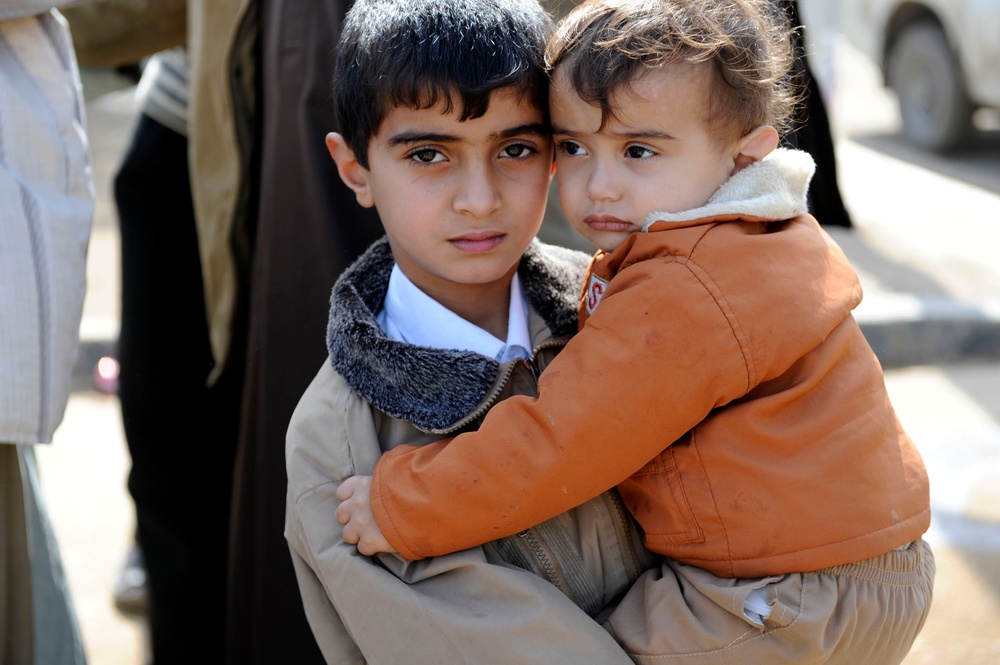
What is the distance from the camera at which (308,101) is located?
7.07ft

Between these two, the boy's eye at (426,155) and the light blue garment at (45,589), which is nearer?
the boy's eye at (426,155)

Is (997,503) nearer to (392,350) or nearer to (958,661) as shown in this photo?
(958,661)

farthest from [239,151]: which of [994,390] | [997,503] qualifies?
[994,390]

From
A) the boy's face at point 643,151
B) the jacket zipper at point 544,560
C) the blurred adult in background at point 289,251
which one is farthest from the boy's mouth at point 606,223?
the blurred adult in background at point 289,251

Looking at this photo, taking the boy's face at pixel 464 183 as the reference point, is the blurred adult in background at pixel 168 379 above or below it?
below

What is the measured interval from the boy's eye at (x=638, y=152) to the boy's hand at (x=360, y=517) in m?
0.60

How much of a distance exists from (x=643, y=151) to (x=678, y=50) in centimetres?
15

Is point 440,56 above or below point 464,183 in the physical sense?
above

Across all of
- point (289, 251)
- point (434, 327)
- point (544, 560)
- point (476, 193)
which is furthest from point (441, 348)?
point (289, 251)

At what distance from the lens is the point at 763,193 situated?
1557 mm

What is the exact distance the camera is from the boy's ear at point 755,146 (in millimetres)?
1626

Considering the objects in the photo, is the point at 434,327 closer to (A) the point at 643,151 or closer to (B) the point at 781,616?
(A) the point at 643,151

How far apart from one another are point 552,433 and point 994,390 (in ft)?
12.2

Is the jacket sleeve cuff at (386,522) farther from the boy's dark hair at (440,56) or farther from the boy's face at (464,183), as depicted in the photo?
the boy's dark hair at (440,56)
